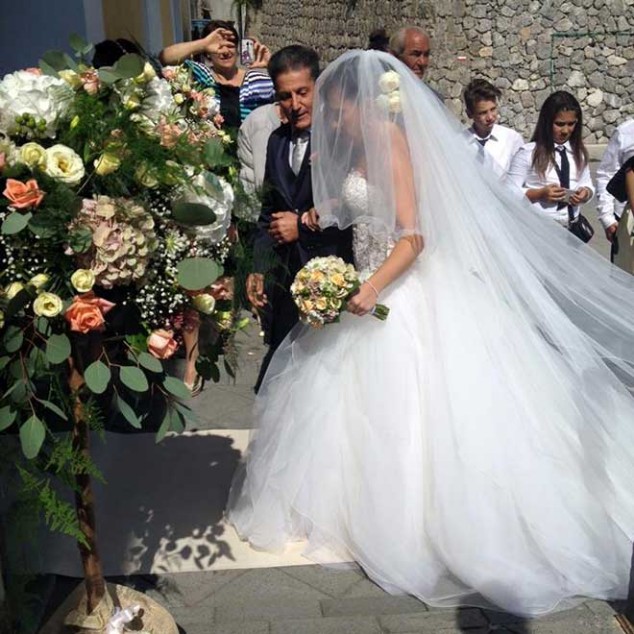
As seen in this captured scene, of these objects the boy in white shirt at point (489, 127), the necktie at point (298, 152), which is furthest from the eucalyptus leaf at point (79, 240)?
the boy in white shirt at point (489, 127)

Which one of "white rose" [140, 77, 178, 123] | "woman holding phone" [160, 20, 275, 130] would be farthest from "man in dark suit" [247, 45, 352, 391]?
"woman holding phone" [160, 20, 275, 130]

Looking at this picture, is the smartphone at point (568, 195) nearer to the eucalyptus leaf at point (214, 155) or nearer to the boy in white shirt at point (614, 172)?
the boy in white shirt at point (614, 172)

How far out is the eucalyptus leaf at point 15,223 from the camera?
2316 mm

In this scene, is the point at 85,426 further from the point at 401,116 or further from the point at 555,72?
the point at 555,72

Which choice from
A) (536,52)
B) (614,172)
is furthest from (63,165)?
(536,52)

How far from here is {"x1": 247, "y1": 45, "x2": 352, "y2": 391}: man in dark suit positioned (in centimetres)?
408

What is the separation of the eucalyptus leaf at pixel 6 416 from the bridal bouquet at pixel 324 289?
1445 mm

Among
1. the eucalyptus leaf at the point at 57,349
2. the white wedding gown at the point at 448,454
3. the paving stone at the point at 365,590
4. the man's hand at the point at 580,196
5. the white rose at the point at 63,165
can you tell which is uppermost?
the white rose at the point at 63,165

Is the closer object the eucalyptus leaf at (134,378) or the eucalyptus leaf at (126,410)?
the eucalyptus leaf at (134,378)

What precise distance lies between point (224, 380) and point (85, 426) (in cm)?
323

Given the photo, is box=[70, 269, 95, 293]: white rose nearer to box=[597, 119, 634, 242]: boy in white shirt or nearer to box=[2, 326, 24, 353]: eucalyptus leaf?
box=[2, 326, 24, 353]: eucalyptus leaf

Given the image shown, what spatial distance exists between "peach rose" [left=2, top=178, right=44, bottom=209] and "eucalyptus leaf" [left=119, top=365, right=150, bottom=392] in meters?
0.54

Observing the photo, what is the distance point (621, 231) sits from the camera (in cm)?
603

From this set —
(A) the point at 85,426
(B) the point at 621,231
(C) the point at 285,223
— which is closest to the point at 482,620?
(A) the point at 85,426
